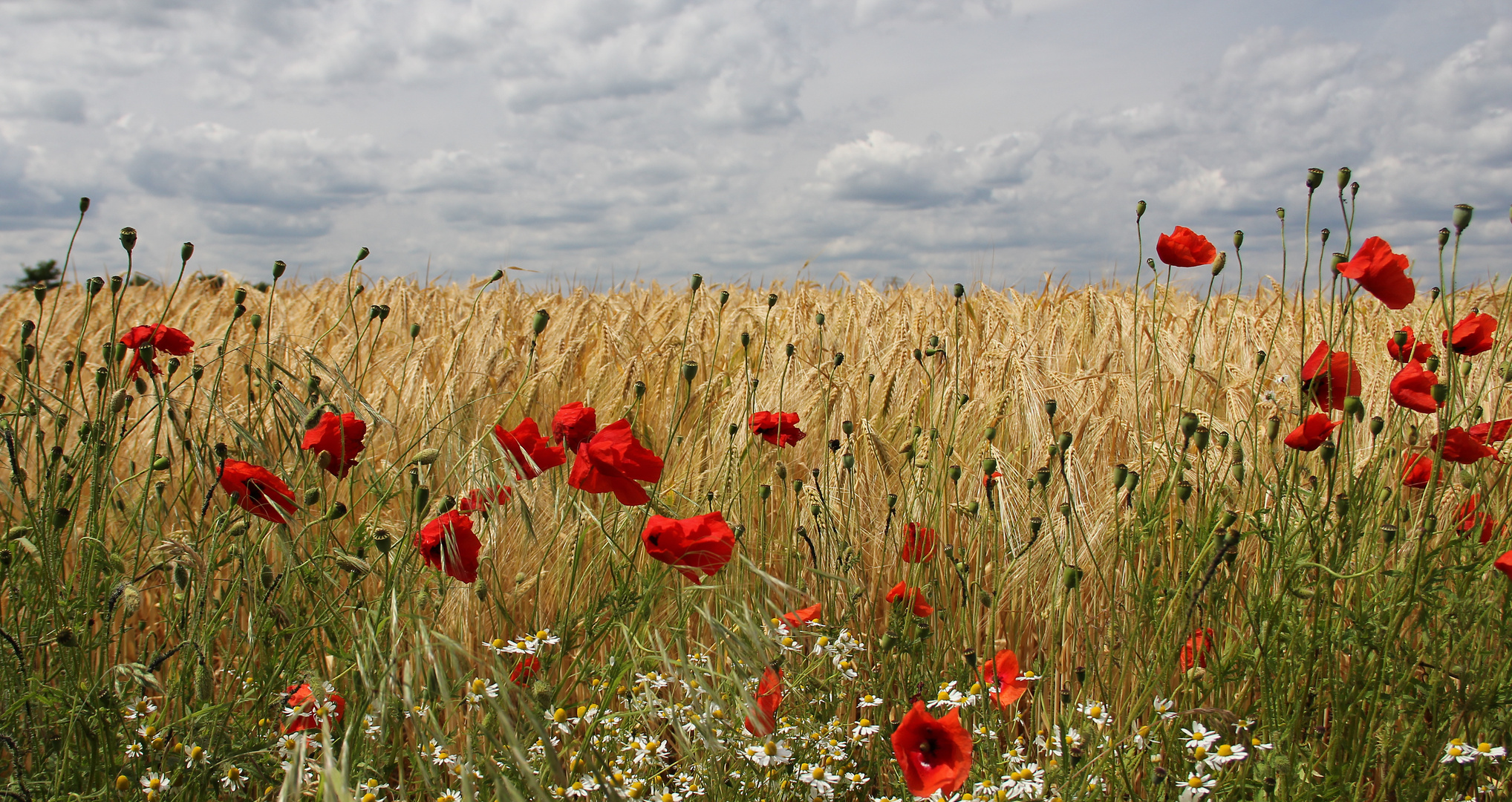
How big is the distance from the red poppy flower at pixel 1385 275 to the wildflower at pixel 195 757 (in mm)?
1911

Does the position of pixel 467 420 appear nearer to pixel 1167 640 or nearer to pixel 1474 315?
pixel 1167 640

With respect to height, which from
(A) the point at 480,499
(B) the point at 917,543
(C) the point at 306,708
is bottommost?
(C) the point at 306,708

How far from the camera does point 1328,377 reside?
1646 mm

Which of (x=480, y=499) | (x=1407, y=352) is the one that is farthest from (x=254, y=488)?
(x=1407, y=352)

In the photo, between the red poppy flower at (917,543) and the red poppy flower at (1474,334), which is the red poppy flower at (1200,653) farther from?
the red poppy flower at (1474,334)

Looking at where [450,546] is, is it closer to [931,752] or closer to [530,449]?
[530,449]

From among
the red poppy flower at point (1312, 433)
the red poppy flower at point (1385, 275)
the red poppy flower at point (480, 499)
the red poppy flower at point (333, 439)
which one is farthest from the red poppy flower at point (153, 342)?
the red poppy flower at point (1385, 275)

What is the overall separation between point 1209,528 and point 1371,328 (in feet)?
8.39

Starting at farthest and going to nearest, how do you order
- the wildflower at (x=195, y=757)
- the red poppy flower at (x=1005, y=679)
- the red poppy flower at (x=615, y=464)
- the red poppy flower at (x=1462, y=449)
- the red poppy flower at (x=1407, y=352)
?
the red poppy flower at (x=1407, y=352)
the red poppy flower at (x=1005, y=679)
the red poppy flower at (x=1462, y=449)
the red poppy flower at (x=615, y=464)
the wildflower at (x=195, y=757)

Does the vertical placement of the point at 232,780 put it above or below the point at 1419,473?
below

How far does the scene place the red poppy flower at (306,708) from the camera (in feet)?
4.09

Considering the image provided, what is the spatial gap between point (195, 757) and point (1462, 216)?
88.2 inches

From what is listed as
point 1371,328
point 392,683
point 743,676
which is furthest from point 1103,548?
point 1371,328

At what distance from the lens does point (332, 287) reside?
231 inches
